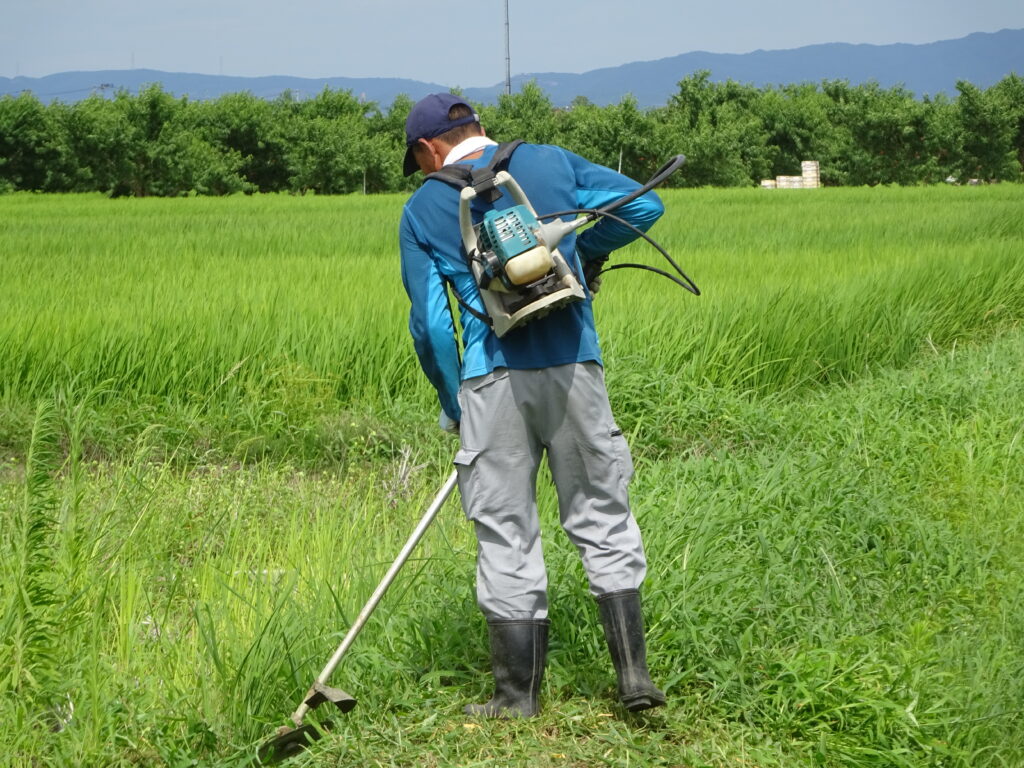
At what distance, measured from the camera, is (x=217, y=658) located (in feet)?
7.86

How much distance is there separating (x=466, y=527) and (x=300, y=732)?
1.24 meters

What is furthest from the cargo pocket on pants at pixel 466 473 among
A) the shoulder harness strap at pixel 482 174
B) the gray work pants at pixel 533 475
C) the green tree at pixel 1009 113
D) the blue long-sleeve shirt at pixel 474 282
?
the green tree at pixel 1009 113

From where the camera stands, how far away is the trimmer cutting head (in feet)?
7.89

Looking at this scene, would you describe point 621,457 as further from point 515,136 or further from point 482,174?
point 515,136

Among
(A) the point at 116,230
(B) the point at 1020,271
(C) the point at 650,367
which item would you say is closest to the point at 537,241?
(C) the point at 650,367

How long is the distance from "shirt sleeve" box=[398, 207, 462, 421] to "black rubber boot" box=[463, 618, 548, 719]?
525 millimetres

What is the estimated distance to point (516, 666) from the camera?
2.50 meters

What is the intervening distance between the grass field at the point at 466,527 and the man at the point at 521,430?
21 centimetres

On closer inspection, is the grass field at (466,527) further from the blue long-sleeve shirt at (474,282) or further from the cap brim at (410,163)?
the cap brim at (410,163)

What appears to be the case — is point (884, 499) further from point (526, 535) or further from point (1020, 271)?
point (1020, 271)

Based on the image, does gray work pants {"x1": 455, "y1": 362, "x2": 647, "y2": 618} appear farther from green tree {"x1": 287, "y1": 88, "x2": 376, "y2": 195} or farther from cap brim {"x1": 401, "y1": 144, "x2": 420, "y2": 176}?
green tree {"x1": 287, "y1": 88, "x2": 376, "y2": 195}

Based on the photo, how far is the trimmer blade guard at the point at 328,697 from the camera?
2410 mm

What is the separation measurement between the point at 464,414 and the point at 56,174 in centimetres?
2690

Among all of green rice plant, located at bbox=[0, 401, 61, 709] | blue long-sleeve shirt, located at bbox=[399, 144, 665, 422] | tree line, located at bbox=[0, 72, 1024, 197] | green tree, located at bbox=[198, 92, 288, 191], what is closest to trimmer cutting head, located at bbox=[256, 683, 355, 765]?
green rice plant, located at bbox=[0, 401, 61, 709]
